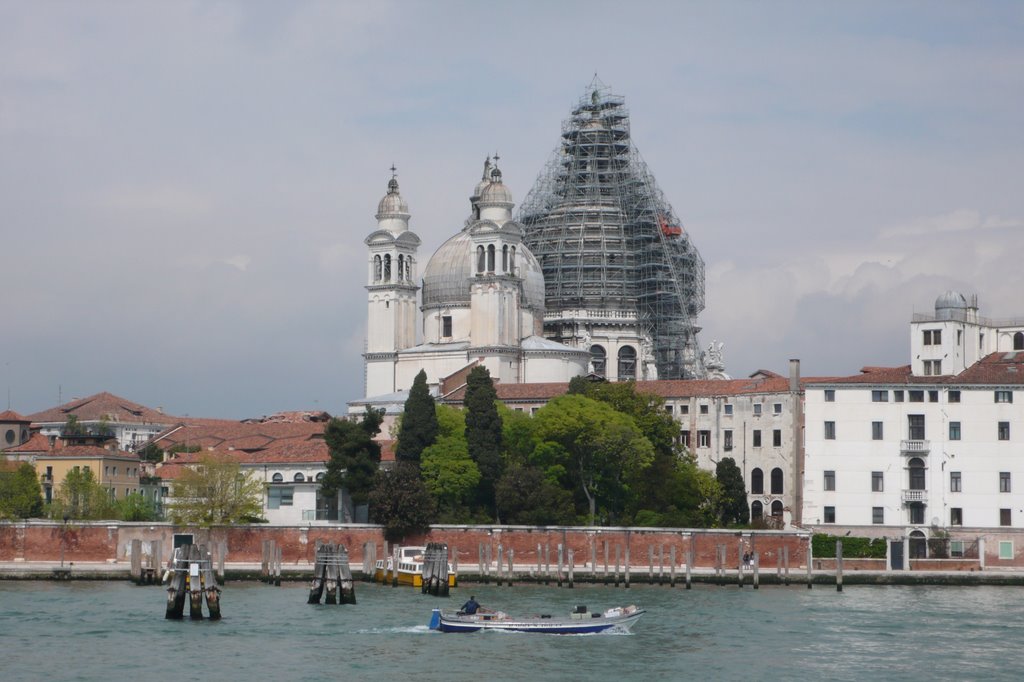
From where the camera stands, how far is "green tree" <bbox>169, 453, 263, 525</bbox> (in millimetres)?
62656

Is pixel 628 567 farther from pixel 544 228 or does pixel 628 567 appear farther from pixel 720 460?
pixel 544 228

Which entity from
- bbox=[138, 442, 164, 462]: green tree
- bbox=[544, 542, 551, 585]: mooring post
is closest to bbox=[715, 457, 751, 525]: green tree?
bbox=[544, 542, 551, 585]: mooring post

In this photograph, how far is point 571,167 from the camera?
92.5 metres

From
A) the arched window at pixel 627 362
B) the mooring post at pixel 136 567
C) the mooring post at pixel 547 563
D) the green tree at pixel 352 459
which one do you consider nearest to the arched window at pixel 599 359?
the arched window at pixel 627 362

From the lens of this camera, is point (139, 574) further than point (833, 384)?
No

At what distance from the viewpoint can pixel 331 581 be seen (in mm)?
50281

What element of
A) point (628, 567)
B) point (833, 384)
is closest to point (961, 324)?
point (833, 384)

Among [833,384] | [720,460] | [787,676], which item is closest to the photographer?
[787,676]

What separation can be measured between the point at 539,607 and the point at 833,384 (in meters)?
18.6

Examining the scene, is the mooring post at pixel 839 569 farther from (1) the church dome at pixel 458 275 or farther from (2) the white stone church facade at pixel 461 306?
(1) the church dome at pixel 458 275

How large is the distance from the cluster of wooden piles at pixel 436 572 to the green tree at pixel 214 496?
A: 416 inches

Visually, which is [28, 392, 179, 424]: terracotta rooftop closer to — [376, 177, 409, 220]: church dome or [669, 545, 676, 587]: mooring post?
[376, 177, 409, 220]: church dome

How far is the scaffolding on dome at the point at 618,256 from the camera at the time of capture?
88.9m

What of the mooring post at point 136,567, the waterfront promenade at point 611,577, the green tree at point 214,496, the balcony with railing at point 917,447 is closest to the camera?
the mooring post at point 136,567
